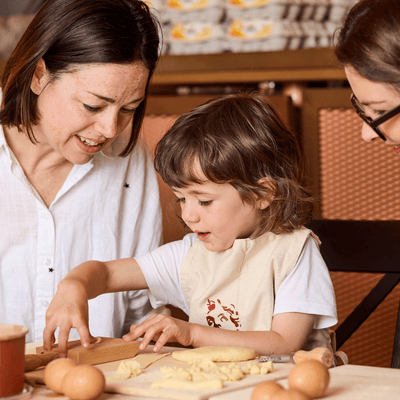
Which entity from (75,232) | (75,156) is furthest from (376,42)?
(75,232)

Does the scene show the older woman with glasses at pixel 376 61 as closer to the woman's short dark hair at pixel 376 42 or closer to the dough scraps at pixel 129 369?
the woman's short dark hair at pixel 376 42

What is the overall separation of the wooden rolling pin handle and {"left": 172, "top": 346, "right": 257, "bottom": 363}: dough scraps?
21 cm

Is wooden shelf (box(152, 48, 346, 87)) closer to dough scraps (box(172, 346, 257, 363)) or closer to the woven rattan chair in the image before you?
the woven rattan chair

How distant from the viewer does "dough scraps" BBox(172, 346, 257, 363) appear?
0.95 m

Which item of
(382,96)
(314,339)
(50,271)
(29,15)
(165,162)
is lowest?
(314,339)

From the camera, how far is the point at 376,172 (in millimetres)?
2135

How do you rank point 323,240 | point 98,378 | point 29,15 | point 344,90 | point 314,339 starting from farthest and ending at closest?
point 29,15 → point 344,90 → point 323,240 → point 314,339 → point 98,378

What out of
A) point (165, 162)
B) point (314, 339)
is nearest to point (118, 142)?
point (165, 162)

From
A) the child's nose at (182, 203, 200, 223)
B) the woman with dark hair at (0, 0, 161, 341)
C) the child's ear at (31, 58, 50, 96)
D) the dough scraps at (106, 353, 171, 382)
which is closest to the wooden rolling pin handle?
the dough scraps at (106, 353, 171, 382)

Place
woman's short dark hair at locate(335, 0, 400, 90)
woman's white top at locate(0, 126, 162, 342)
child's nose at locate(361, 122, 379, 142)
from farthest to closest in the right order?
woman's white top at locate(0, 126, 162, 342) < child's nose at locate(361, 122, 379, 142) < woman's short dark hair at locate(335, 0, 400, 90)

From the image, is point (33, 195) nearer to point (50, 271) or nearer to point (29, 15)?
point (50, 271)

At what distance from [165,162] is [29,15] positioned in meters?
1.43

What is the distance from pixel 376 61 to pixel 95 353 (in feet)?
2.22

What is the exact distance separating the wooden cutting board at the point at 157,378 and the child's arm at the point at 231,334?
78 mm
